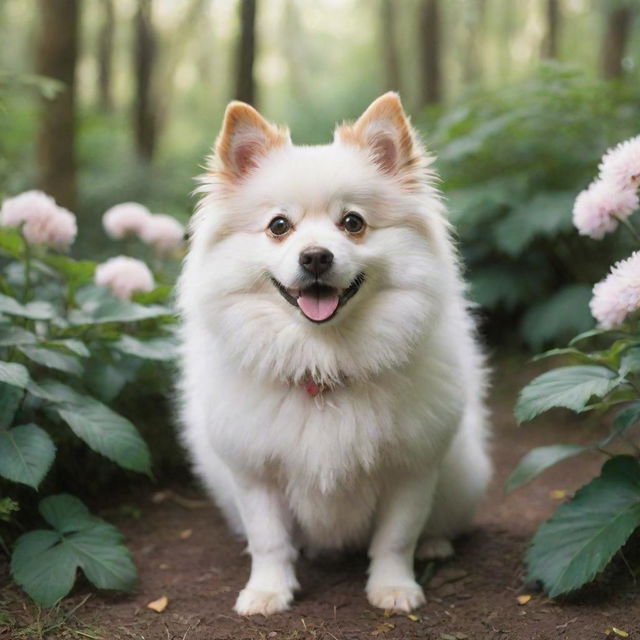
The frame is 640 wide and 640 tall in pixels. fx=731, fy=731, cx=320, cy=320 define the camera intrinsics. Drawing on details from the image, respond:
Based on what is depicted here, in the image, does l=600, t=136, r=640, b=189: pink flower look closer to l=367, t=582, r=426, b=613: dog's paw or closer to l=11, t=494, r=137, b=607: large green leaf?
l=367, t=582, r=426, b=613: dog's paw

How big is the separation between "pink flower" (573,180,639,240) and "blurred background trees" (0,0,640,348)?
221 cm

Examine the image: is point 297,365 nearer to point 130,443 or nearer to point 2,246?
point 130,443

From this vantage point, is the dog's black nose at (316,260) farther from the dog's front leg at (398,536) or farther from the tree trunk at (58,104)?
the tree trunk at (58,104)

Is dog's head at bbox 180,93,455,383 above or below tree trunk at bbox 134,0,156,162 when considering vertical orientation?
below

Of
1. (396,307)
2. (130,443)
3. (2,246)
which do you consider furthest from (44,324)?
(396,307)

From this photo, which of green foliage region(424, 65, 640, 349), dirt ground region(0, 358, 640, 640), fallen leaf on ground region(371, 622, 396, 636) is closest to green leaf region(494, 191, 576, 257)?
green foliage region(424, 65, 640, 349)

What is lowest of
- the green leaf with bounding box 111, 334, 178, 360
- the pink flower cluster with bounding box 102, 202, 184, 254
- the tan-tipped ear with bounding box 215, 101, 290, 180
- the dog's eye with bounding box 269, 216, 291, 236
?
the green leaf with bounding box 111, 334, 178, 360

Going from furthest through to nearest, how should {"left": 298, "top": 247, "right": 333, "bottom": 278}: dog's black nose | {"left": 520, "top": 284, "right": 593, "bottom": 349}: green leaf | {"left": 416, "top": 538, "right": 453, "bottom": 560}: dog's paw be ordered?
{"left": 520, "top": 284, "right": 593, "bottom": 349}: green leaf, {"left": 416, "top": 538, "right": 453, "bottom": 560}: dog's paw, {"left": 298, "top": 247, "right": 333, "bottom": 278}: dog's black nose

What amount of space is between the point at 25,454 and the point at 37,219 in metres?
1.16

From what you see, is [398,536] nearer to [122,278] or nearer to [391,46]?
[122,278]

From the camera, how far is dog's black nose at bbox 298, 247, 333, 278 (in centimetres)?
239

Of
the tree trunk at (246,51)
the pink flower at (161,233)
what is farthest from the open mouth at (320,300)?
the tree trunk at (246,51)

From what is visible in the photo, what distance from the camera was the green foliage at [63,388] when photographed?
8.79ft

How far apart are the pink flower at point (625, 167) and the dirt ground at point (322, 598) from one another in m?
1.42
